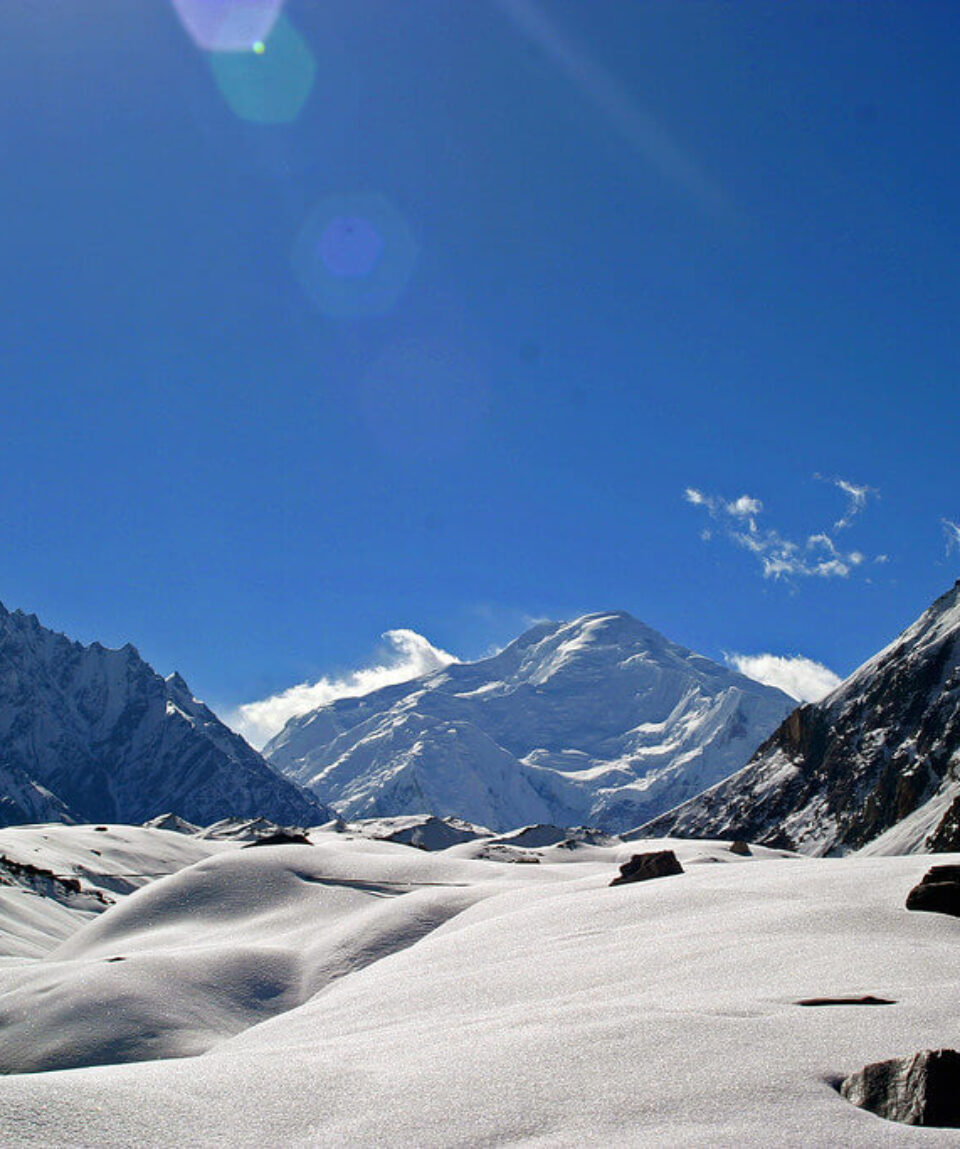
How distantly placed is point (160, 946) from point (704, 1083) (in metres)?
24.7

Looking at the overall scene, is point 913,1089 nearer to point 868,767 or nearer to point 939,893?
point 939,893

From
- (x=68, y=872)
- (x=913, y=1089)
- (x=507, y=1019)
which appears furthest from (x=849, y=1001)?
(x=68, y=872)

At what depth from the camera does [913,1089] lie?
19.1 feet

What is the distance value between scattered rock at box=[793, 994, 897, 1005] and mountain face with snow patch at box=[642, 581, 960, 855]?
69.1 meters

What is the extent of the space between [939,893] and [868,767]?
96.6m

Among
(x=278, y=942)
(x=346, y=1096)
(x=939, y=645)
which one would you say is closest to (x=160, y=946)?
(x=278, y=942)

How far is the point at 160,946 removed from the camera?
87.8 ft

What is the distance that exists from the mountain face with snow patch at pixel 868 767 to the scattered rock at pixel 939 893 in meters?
62.7

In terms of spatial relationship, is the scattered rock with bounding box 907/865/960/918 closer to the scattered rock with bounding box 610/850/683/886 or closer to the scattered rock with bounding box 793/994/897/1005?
the scattered rock with bounding box 793/994/897/1005

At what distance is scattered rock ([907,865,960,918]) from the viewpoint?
13398mm

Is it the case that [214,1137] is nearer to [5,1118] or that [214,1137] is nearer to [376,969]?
[5,1118]

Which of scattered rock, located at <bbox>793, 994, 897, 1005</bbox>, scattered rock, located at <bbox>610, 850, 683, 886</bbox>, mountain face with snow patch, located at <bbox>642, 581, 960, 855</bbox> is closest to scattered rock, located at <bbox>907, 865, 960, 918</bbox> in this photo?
scattered rock, located at <bbox>793, 994, 897, 1005</bbox>

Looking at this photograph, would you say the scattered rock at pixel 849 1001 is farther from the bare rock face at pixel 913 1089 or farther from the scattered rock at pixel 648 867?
the scattered rock at pixel 648 867

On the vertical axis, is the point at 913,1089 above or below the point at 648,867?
below
